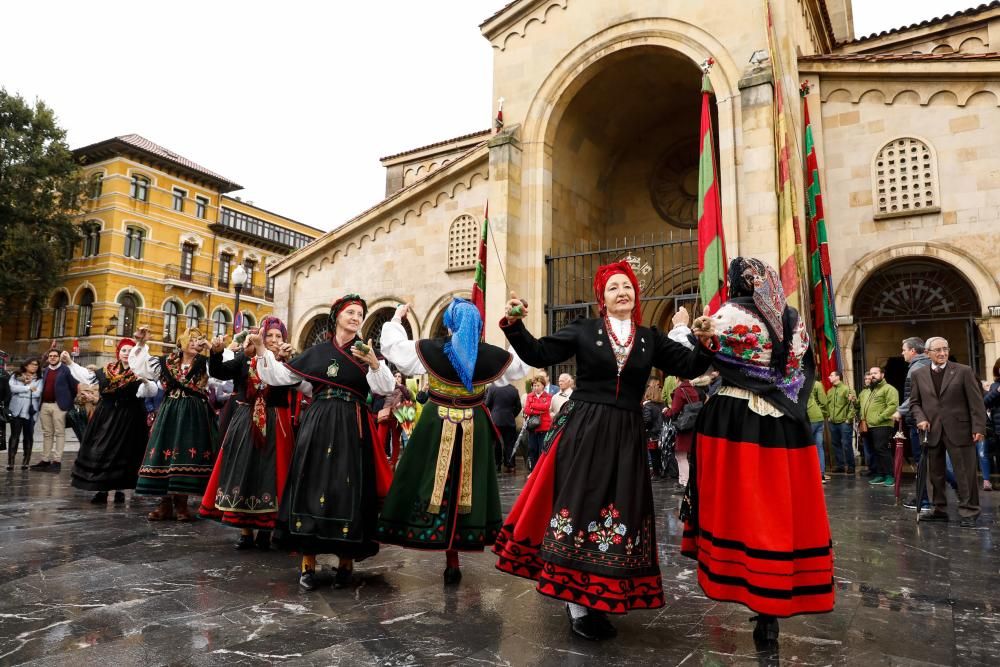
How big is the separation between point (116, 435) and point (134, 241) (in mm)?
33676

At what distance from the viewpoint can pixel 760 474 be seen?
10.1 ft

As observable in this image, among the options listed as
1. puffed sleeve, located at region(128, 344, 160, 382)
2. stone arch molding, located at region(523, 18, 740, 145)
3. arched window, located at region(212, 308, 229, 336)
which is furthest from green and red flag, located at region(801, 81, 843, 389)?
arched window, located at region(212, 308, 229, 336)

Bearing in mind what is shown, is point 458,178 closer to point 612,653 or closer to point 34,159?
point 612,653

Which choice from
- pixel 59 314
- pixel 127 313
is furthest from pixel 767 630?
pixel 59 314

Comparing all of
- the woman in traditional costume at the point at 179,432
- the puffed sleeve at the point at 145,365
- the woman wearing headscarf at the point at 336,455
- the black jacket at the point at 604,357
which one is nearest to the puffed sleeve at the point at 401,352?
the woman wearing headscarf at the point at 336,455

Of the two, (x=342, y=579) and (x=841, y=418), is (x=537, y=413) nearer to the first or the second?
(x=841, y=418)

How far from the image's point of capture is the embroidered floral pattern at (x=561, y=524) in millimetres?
3100

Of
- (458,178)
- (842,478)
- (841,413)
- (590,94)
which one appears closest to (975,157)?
(841,413)

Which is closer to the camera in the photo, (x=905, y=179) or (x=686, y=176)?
(x=905, y=179)

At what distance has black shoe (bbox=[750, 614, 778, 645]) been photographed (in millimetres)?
2967

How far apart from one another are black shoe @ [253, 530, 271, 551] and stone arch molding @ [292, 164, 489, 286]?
1178cm

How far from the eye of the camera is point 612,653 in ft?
9.39

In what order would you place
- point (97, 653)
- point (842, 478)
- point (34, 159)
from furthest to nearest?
1. point (34, 159)
2. point (842, 478)
3. point (97, 653)

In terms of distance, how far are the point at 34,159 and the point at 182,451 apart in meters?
33.0
